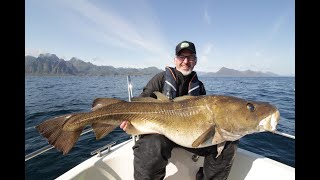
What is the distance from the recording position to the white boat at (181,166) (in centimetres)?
406

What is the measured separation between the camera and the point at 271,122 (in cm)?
296

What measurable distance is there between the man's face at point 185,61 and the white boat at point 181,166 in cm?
163

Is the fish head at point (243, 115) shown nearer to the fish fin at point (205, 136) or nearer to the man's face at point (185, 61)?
the fish fin at point (205, 136)

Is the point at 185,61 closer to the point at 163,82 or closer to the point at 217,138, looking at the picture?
the point at 163,82

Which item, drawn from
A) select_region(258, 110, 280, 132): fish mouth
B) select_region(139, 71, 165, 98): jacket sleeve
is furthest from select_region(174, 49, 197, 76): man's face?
select_region(258, 110, 280, 132): fish mouth

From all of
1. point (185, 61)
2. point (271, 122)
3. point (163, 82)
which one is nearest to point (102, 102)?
point (163, 82)

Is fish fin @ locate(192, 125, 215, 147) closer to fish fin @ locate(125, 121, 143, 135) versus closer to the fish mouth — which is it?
the fish mouth

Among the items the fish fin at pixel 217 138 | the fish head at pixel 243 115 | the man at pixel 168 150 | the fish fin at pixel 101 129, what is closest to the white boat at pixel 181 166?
the man at pixel 168 150

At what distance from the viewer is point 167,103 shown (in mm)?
3598

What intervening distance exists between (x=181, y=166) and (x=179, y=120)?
135cm
